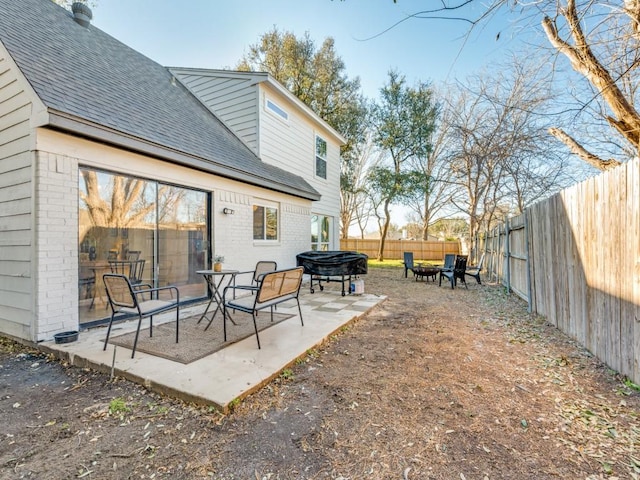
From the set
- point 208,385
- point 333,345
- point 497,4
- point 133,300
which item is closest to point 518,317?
point 333,345

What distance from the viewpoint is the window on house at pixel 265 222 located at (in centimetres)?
790

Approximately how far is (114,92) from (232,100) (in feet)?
12.3

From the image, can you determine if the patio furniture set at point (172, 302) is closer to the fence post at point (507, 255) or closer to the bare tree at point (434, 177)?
the fence post at point (507, 255)

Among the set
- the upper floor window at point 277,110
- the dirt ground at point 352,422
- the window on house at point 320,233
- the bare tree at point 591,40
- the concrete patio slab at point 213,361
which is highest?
the upper floor window at point 277,110

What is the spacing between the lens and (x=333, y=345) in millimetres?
4277

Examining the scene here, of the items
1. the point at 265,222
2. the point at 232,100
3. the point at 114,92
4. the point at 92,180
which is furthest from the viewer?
the point at 232,100

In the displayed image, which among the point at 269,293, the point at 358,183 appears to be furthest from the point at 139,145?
the point at 358,183

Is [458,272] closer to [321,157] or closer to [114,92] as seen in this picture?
[321,157]

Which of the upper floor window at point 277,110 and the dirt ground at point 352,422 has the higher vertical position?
the upper floor window at point 277,110

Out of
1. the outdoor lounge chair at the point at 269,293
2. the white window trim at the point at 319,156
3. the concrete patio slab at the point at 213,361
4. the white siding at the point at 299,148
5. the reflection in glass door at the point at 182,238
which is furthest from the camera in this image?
the white window trim at the point at 319,156

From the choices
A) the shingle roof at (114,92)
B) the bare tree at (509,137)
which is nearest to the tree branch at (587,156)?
the bare tree at (509,137)

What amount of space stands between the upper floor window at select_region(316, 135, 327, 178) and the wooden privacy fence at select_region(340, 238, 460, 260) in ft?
34.3

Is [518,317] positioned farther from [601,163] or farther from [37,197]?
[37,197]

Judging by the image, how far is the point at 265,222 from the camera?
27.1 ft
